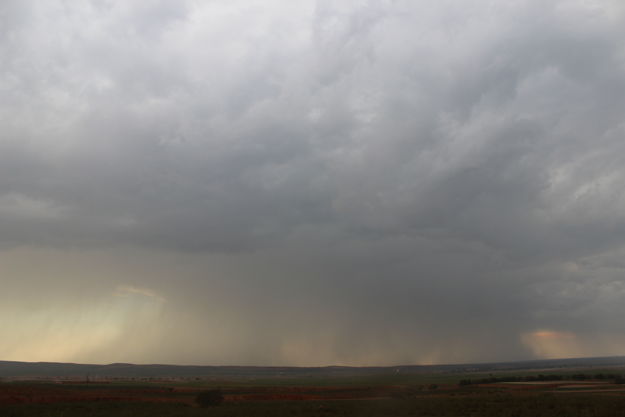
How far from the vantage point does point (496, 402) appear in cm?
6325

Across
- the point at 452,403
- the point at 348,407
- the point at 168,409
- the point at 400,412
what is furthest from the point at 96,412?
the point at 452,403

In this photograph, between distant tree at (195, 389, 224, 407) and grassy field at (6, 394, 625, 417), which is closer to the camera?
grassy field at (6, 394, 625, 417)

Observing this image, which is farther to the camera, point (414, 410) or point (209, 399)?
point (209, 399)

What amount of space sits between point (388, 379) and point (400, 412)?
1650cm

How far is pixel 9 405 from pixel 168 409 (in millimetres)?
23043

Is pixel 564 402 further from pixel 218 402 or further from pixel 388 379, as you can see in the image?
pixel 218 402

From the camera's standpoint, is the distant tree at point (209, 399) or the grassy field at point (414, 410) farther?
the distant tree at point (209, 399)

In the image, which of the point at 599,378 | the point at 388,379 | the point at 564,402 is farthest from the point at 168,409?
the point at 599,378

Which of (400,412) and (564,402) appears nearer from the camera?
(400,412)

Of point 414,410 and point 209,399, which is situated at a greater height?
point 414,410

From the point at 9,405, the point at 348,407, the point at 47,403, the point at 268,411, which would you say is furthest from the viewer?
the point at 47,403

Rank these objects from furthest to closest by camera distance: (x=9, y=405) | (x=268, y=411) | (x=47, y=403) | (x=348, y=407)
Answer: (x=47, y=403) < (x=9, y=405) < (x=348, y=407) < (x=268, y=411)

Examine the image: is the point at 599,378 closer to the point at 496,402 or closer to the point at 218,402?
the point at 496,402

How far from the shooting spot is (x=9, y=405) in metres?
68.1
